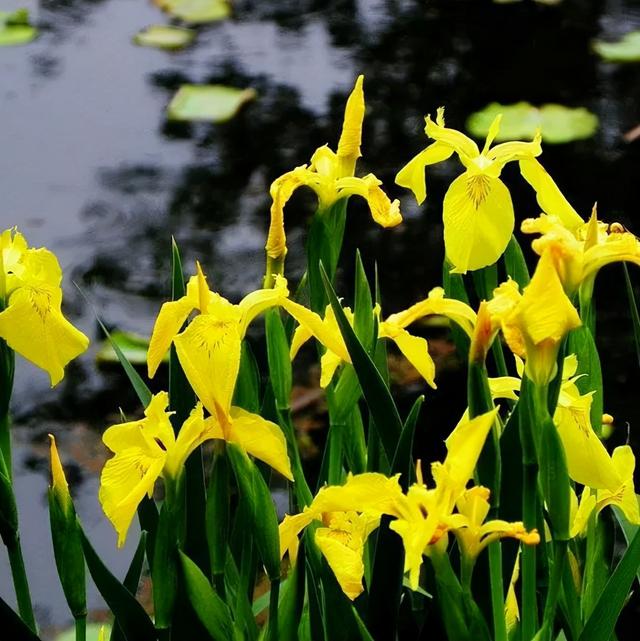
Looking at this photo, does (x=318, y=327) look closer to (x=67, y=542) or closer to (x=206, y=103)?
(x=67, y=542)

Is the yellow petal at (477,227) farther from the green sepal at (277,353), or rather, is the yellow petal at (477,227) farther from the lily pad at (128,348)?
the lily pad at (128,348)

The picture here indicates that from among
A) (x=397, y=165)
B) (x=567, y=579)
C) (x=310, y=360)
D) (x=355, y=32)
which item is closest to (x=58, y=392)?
(x=310, y=360)

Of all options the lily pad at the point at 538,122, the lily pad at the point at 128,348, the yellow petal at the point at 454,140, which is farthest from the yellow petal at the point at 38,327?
the lily pad at the point at 538,122

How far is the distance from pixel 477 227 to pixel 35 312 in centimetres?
22

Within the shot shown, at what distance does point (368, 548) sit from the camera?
2.18 ft

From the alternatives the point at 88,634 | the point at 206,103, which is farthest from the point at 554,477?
the point at 206,103

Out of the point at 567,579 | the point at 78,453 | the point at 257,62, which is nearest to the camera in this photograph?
the point at 567,579

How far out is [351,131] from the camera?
0.65m

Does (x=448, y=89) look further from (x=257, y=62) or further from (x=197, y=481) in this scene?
(x=197, y=481)

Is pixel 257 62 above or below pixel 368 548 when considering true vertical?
below

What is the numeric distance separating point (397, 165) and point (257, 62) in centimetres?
55

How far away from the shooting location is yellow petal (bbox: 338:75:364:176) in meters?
0.65

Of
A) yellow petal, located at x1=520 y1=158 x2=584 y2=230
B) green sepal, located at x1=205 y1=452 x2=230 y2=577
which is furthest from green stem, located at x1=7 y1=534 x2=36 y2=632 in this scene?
yellow petal, located at x1=520 y1=158 x2=584 y2=230

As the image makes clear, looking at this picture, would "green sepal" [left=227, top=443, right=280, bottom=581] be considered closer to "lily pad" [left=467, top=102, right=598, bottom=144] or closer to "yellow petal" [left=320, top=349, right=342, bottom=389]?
"yellow petal" [left=320, top=349, right=342, bottom=389]
